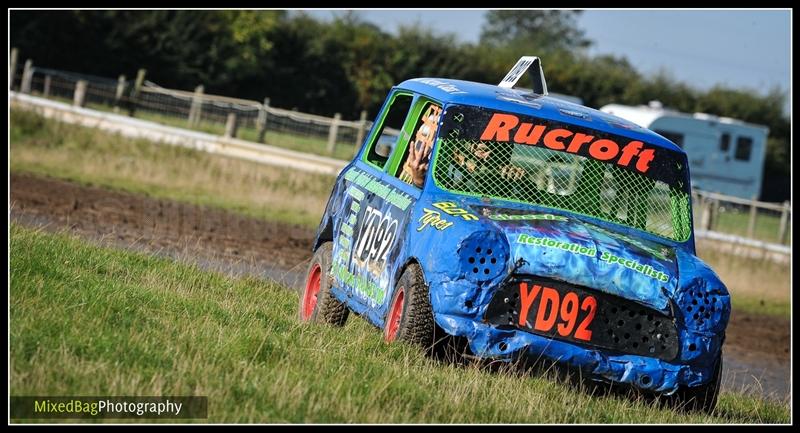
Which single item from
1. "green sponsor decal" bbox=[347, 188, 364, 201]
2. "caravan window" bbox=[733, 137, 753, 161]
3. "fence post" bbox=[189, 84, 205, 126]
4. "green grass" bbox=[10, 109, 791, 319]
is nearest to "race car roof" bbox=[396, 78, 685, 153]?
"green sponsor decal" bbox=[347, 188, 364, 201]

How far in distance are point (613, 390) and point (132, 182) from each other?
1644 cm

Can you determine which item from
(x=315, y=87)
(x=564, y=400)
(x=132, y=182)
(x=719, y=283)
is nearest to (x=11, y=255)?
(x=564, y=400)

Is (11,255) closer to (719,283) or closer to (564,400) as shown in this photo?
(564,400)

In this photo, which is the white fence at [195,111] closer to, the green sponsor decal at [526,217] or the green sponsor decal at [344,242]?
the green sponsor decal at [344,242]

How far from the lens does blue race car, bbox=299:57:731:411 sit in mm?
7434

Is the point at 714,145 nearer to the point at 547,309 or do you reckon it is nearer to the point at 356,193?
the point at 356,193

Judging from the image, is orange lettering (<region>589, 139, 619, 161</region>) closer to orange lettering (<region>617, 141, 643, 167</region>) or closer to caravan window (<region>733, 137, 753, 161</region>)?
orange lettering (<region>617, 141, 643, 167</region>)

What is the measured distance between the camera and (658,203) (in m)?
8.83

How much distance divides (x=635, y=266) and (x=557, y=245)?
1.48 feet

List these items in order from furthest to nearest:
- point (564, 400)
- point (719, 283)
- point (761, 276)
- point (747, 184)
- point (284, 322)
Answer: point (747, 184)
point (761, 276)
point (284, 322)
point (719, 283)
point (564, 400)

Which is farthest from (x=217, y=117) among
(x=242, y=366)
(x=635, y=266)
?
(x=242, y=366)

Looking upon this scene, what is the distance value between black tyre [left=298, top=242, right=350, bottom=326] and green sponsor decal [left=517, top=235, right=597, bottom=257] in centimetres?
Answer: 206

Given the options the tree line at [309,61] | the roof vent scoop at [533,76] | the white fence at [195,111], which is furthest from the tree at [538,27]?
→ the roof vent scoop at [533,76]

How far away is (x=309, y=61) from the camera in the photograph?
5106cm
